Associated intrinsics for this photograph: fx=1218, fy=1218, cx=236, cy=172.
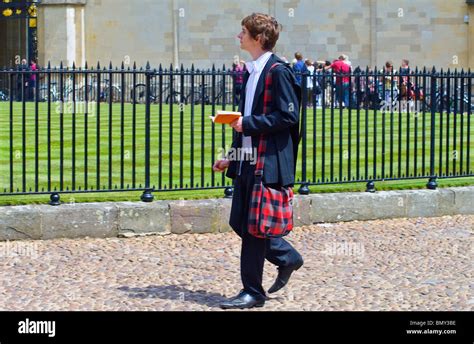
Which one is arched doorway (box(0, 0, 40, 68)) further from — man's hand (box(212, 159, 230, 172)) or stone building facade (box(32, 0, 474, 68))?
man's hand (box(212, 159, 230, 172))

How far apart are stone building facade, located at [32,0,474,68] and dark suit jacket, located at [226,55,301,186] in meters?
29.0

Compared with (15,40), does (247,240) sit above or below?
below

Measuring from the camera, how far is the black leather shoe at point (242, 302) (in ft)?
25.8

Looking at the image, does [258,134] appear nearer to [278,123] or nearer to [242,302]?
[278,123]

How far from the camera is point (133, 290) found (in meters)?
8.52

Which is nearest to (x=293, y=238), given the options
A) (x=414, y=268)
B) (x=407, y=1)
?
(x=414, y=268)

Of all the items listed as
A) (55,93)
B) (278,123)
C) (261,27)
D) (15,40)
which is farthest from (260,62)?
(15,40)

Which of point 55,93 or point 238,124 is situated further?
point 55,93

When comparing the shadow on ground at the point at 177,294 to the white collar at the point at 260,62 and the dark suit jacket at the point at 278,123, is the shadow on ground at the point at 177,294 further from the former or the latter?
the white collar at the point at 260,62

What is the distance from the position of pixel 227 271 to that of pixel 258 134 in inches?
74.5

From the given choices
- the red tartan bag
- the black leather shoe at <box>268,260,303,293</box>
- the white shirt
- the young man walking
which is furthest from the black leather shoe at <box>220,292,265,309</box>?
the white shirt

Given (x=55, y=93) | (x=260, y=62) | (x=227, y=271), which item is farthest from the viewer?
(x=55, y=93)

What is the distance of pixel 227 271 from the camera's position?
9.27m
